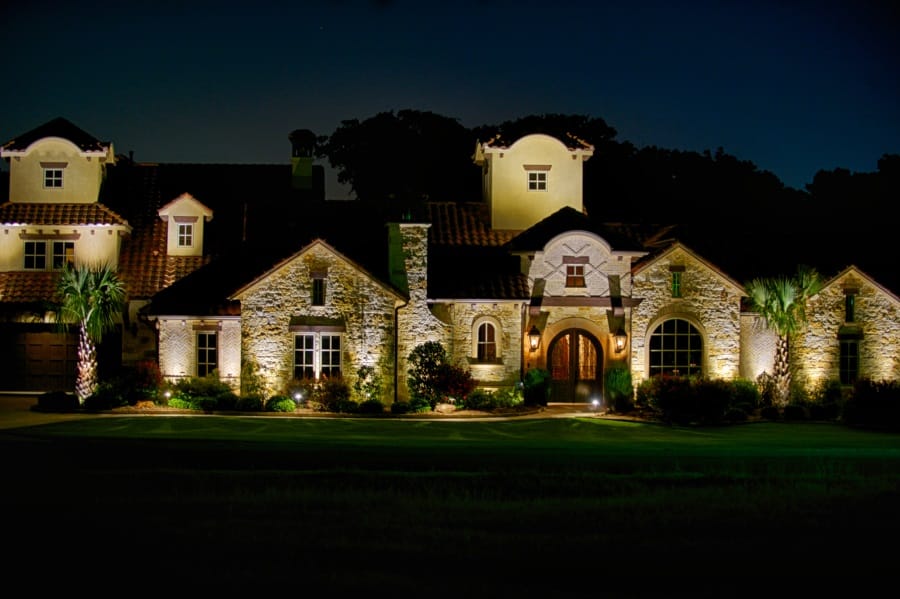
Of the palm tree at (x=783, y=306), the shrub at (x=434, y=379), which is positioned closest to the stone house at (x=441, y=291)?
the shrub at (x=434, y=379)

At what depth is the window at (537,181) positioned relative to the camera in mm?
35969

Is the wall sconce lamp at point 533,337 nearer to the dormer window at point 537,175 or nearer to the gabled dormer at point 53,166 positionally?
the dormer window at point 537,175

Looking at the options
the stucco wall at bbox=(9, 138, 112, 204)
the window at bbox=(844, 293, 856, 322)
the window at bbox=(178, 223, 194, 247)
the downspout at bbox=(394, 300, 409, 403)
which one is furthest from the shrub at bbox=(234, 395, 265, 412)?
the window at bbox=(844, 293, 856, 322)

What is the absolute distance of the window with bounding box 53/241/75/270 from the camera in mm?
35031

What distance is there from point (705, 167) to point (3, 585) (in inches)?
2105

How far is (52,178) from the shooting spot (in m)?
35.4

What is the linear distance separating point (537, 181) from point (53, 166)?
54.7 feet

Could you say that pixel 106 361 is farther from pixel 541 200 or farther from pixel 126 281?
pixel 541 200

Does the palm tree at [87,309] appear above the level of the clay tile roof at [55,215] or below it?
below

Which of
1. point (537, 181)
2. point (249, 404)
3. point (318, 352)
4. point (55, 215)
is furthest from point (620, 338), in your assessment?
point (55, 215)

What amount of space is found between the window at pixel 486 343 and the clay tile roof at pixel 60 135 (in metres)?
14.7

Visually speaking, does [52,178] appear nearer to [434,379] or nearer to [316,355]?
[316,355]

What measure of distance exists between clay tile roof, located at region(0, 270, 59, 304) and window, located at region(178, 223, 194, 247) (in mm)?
4212

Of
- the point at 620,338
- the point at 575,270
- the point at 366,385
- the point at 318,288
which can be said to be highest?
the point at 575,270
